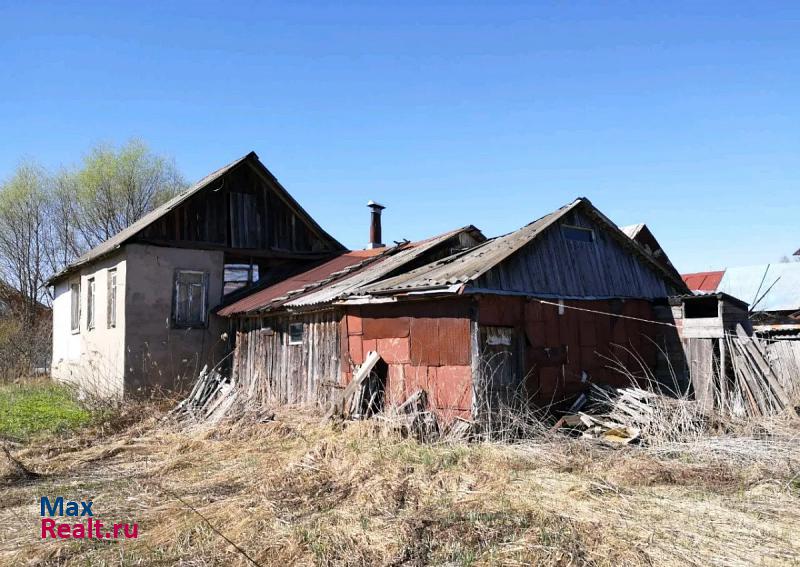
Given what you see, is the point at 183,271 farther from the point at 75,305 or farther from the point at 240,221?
the point at 75,305

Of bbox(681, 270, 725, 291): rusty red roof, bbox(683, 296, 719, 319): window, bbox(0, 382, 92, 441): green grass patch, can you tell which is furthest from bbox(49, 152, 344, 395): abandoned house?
bbox(681, 270, 725, 291): rusty red roof

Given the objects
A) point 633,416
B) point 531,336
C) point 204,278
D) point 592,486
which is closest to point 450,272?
point 531,336

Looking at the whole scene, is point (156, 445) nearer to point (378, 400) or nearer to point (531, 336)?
point (378, 400)

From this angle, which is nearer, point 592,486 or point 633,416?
point 592,486

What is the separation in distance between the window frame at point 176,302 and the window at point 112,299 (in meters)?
1.58

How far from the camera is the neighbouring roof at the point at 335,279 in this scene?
13.3 m

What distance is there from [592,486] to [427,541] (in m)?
2.44

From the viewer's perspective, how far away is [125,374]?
15.7 meters

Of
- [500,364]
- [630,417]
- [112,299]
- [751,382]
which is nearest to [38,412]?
[112,299]

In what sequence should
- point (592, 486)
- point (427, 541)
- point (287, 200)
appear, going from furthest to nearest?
point (287, 200) → point (592, 486) → point (427, 541)

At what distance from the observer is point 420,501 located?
6.98 metres

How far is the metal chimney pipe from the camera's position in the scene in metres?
22.1

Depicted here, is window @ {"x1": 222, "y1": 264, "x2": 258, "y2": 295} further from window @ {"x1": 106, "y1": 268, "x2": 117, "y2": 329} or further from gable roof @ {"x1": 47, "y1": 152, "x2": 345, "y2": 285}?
window @ {"x1": 106, "y1": 268, "x2": 117, "y2": 329}

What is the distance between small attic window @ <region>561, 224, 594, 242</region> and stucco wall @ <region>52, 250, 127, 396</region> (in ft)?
35.1
